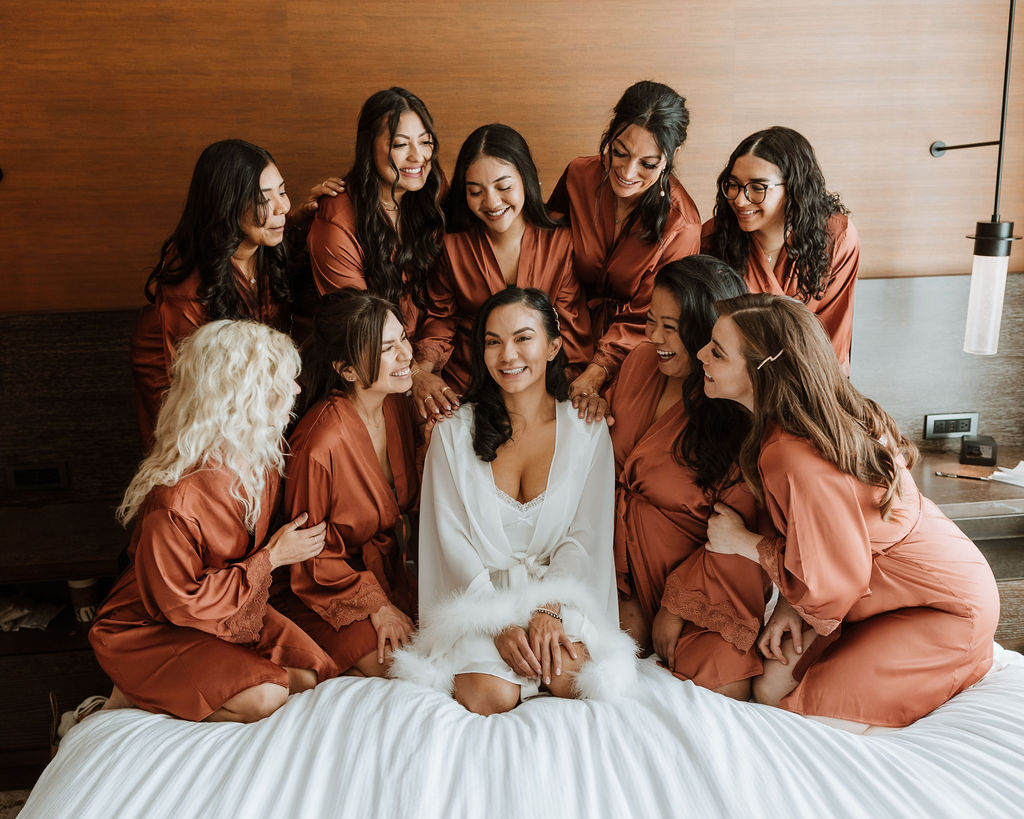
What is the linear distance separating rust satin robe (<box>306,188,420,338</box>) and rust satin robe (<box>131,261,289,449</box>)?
0.58 ft

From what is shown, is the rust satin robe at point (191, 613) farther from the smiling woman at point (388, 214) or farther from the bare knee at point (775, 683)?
the bare knee at point (775, 683)

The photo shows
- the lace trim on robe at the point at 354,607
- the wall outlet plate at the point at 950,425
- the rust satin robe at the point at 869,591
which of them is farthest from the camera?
the wall outlet plate at the point at 950,425

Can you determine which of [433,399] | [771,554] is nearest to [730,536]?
[771,554]

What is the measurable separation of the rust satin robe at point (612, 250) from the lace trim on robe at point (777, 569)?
0.70 metres

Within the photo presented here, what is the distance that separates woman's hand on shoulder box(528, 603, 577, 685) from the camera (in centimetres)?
192

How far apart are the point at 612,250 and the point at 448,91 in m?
0.79

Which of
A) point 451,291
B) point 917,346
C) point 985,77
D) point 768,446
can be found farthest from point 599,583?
point 985,77

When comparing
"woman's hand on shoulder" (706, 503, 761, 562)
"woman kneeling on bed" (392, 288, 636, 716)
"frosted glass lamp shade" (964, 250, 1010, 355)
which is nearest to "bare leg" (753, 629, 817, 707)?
"woman's hand on shoulder" (706, 503, 761, 562)

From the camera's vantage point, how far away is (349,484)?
85.7 inches

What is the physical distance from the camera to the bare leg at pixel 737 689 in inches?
77.7

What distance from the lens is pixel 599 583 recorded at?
211 centimetres

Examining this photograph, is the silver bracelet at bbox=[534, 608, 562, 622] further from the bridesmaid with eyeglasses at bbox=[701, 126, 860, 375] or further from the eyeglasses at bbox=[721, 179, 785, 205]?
the eyeglasses at bbox=[721, 179, 785, 205]

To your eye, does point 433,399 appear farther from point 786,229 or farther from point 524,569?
point 786,229

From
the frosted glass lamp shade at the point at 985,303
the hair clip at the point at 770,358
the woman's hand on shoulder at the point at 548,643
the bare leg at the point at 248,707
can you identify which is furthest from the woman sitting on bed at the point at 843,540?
the bare leg at the point at 248,707
